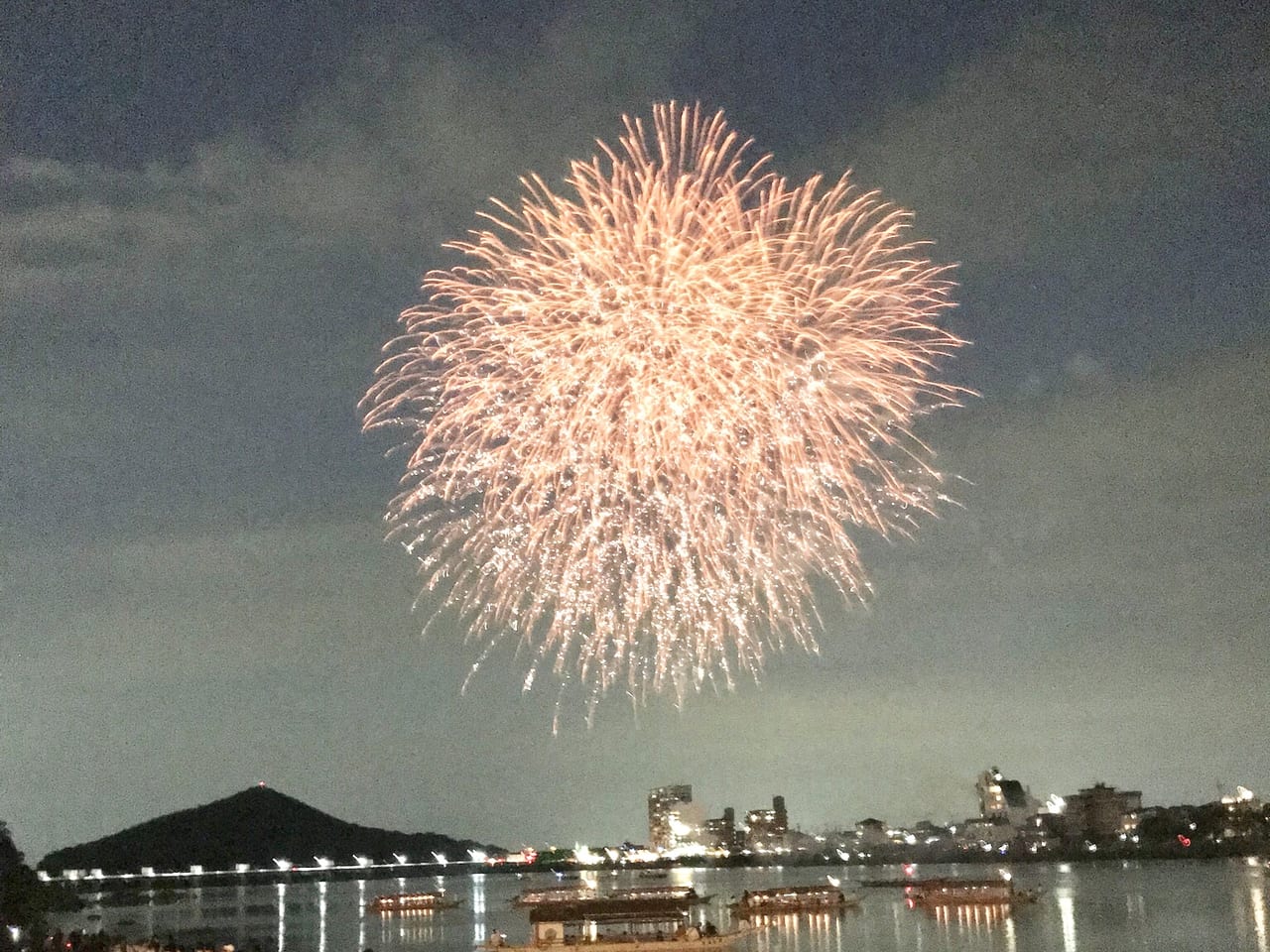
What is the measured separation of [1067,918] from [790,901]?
59.4 ft

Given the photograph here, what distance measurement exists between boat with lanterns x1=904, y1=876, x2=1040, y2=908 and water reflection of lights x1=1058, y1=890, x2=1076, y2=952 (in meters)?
2.21

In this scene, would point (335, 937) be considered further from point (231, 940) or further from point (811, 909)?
point (811, 909)

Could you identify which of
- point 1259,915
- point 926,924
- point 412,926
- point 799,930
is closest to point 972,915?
point 926,924

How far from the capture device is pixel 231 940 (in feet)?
253

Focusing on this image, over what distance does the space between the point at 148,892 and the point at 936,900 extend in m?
124

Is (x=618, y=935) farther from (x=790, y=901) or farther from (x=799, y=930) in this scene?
(x=790, y=901)

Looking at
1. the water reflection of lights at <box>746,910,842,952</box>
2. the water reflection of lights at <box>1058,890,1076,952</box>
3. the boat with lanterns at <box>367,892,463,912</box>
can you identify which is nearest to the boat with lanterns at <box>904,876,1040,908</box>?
the water reflection of lights at <box>1058,890,1076,952</box>

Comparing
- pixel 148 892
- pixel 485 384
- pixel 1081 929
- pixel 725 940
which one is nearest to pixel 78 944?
pixel 725 940

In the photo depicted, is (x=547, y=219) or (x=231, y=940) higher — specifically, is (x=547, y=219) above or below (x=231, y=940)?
above

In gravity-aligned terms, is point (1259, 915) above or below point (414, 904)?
above

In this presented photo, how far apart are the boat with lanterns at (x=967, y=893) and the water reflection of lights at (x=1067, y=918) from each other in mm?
2209

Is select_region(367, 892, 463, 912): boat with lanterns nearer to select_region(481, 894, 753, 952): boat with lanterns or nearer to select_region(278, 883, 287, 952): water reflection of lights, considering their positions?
select_region(278, 883, 287, 952): water reflection of lights

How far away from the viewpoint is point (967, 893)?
86625 millimetres

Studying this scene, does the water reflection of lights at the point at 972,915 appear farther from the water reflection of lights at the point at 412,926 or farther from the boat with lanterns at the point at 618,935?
the water reflection of lights at the point at 412,926
